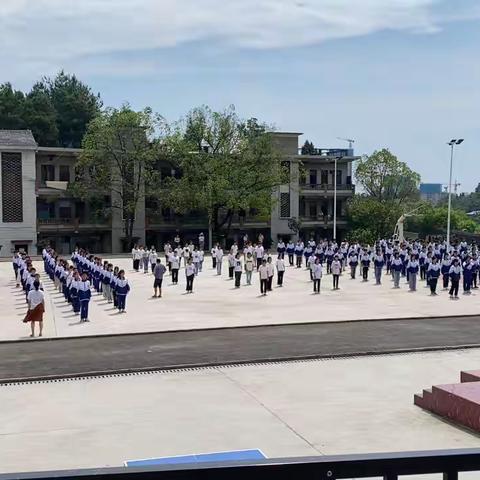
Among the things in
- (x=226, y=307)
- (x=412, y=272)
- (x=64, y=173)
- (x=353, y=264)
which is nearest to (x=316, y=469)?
(x=226, y=307)

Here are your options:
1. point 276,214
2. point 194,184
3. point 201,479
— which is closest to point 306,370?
point 201,479

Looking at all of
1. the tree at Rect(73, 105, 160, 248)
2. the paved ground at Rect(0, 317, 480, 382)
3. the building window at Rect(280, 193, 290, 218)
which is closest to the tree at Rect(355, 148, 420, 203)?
the building window at Rect(280, 193, 290, 218)

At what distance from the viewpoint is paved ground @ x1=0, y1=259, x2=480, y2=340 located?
61.0 feet

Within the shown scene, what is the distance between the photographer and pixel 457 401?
10031mm

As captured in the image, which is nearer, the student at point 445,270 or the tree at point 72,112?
the student at point 445,270

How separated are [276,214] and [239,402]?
146 ft

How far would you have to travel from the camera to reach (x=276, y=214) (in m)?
55.4

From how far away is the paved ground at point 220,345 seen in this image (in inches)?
548

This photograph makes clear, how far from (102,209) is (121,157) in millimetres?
4723

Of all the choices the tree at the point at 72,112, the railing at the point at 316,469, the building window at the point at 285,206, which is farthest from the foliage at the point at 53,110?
the railing at the point at 316,469

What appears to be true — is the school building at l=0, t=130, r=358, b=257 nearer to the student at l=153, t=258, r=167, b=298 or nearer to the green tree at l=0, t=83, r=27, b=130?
the green tree at l=0, t=83, r=27, b=130

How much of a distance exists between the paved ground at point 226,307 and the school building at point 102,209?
1778 cm

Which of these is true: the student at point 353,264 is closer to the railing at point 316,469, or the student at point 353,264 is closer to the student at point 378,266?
the student at point 378,266

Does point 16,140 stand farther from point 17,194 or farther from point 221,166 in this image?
point 221,166
